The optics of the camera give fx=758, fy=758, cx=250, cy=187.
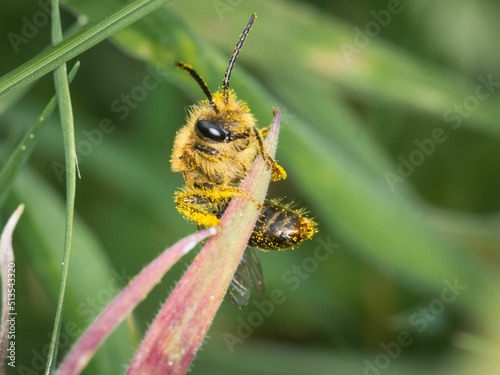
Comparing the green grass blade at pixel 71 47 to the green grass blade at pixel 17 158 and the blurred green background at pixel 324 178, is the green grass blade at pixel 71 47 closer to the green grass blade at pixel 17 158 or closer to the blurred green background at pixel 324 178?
the green grass blade at pixel 17 158

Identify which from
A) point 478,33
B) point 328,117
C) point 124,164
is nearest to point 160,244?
point 124,164

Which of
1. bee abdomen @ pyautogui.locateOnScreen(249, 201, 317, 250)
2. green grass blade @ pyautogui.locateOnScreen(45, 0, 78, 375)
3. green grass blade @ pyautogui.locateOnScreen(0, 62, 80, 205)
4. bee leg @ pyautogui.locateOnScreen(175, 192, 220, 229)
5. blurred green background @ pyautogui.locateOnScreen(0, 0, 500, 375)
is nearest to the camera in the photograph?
green grass blade @ pyautogui.locateOnScreen(45, 0, 78, 375)

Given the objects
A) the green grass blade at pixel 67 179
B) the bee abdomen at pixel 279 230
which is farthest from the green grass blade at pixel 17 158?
the bee abdomen at pixel 279 230

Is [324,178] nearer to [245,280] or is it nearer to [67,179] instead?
[245,280]

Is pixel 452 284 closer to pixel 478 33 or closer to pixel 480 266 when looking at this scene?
pixel 480 266

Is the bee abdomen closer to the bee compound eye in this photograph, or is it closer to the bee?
the bee

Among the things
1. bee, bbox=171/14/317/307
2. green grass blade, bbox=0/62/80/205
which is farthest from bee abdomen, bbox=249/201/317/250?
green grass blade, bbox=0/62/80/205
